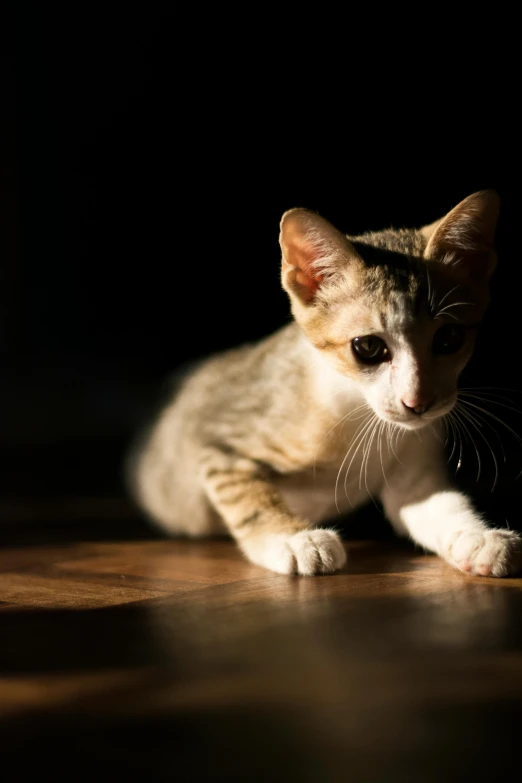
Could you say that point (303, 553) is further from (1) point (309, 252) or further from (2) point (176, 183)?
(2) point (176, 183)

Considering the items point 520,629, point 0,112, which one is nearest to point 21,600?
point 520,629

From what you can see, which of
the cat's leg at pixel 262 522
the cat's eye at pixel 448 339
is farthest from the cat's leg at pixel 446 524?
the cat's eye at pixel 448 339

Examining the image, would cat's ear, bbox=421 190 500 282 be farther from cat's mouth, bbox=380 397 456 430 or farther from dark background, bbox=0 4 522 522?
dark background, bbox=0 4 522 522

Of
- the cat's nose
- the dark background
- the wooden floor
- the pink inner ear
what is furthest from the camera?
the dark background

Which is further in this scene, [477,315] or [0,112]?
[0,112]

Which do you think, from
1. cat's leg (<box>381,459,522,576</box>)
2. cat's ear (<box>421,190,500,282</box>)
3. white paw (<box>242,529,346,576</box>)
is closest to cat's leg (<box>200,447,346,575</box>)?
white paw (<box>242,529,346,576</box>)

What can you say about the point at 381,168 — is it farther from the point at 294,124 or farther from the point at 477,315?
the point at 477,315

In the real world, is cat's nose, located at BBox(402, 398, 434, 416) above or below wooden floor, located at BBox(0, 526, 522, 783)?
above

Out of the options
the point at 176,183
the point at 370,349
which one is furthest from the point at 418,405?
the point at 176,183
